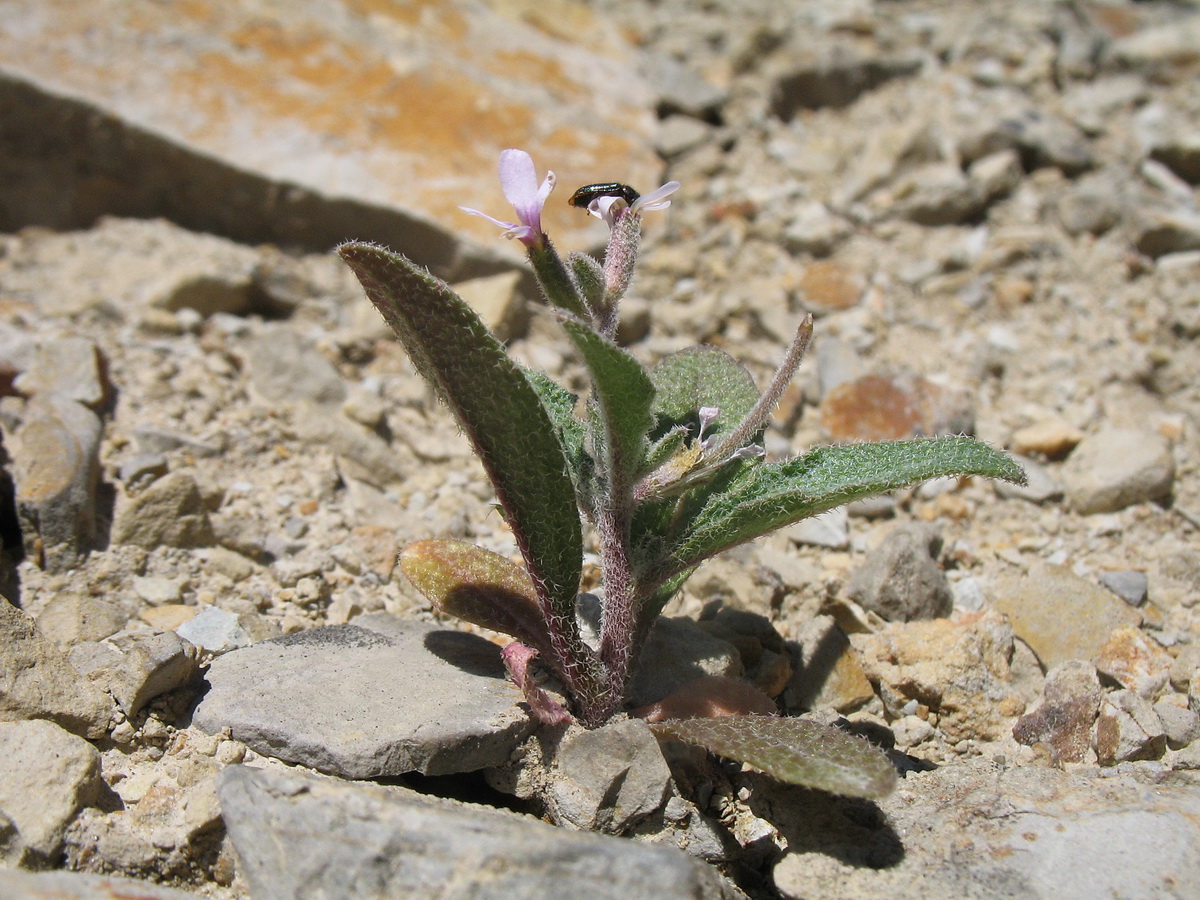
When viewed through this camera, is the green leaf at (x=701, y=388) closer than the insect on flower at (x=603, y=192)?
No

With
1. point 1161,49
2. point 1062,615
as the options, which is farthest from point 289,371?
point 1161,49

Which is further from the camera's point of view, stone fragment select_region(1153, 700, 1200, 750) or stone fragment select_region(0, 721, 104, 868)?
stone fragment select_region(1153, 700, 1200, 750)

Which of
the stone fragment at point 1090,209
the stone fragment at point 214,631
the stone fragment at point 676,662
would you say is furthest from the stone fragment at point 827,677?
the stone fragment at point 1090,209

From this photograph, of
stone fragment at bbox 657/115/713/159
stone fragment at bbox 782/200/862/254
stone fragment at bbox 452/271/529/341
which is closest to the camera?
stone fragment at bbox 452/271/529/341

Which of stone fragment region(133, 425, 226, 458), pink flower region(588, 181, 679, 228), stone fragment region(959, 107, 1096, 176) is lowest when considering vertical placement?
stone fragment region(133, 425, 226, 458)

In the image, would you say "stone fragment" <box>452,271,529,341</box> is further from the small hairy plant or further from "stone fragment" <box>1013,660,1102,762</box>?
"stone fragment" <box>1013,660,1102,762</box>

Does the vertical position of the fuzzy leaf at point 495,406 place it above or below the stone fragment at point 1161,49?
below

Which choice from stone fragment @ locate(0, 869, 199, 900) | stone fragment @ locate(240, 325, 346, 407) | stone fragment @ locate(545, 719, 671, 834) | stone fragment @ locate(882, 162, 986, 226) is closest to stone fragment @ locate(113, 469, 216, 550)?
stone fragment @ locate(240, 325, 346, 407)

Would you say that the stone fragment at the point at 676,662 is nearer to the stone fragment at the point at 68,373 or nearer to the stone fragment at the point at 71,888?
the stone fragment at the point at 71,888
